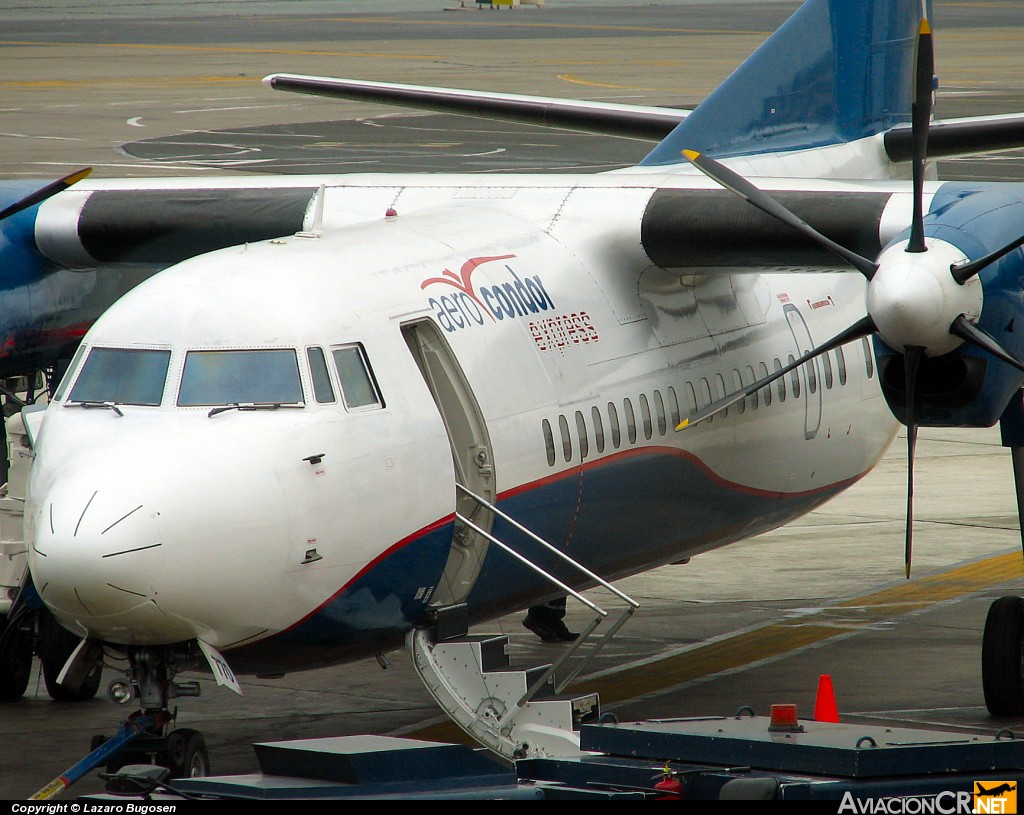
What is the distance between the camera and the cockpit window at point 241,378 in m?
10.8

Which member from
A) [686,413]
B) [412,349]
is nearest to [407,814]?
[412,349]

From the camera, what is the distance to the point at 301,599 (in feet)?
35.2

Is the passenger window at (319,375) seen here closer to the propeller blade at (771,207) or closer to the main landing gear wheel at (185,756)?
the main landing gear wheel at (185,756)

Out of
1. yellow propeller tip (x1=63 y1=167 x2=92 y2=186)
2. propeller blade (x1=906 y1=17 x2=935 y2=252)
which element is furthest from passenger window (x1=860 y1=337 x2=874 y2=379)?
yellow propeller tip (x1=63 y1=167 x2=92 y2=186)

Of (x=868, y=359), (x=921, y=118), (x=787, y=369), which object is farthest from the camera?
(x=868, y=359)

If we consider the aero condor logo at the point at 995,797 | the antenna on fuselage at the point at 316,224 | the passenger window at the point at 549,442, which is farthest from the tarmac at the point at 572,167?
the aero condor logo at the point at 995,797

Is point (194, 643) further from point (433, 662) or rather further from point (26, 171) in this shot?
point (26, 171)

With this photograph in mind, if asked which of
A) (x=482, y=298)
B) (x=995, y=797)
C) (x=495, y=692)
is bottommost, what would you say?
(x=995, y=797)

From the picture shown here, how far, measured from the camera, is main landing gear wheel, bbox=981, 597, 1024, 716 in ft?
47.2

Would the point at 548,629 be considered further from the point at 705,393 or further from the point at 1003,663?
the point at 1003,663

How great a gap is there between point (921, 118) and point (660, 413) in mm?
3082

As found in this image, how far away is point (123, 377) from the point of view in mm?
11008

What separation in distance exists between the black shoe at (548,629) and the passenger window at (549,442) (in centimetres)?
474

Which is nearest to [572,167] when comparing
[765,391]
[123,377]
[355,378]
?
[765,391]
